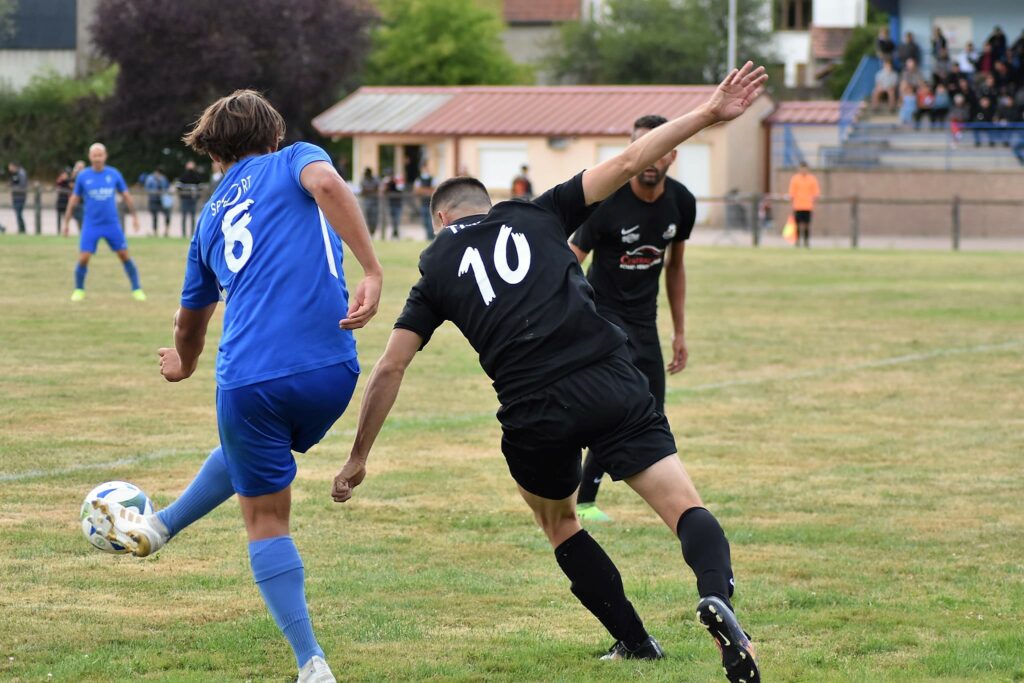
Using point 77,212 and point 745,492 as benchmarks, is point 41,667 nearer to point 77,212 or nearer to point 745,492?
point 745,492

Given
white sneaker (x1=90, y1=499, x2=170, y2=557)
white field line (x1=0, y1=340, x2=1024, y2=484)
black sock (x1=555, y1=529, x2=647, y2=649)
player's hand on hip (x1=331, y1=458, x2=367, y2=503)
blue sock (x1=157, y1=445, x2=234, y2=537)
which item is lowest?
white field line (x1=0, y1=340, x2=1024, y2=484)

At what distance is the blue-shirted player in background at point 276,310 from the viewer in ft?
15.6

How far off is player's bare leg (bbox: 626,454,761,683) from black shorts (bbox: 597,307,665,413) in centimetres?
287

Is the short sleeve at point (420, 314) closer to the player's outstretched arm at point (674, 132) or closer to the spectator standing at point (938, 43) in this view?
the player's outstretched arm at point (674, 132)

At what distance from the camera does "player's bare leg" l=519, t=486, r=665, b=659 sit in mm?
5266

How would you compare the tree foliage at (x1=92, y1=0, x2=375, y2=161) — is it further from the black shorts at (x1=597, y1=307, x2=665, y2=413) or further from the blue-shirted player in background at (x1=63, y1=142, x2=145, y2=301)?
the black shorts at (x1=597, y1=307, x2=665, y2=413)

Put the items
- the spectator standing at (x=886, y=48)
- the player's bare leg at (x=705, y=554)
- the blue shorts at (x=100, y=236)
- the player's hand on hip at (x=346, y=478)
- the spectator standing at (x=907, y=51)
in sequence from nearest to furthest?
the player's bare leg at (x=705, y=554), the player's hand on hip at (x=346, y=478), the blue shorts at (x=100, y=236), the spectator standing at (x=886, y=48), the spectator standing at (x=907, y=51)

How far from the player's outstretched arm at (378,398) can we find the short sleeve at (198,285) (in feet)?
2.07

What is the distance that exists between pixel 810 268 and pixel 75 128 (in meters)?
41.9

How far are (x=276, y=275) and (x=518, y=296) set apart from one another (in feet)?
2.54

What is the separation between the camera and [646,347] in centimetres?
780

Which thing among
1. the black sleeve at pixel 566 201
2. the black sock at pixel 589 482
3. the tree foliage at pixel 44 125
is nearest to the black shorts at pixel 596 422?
the black sleeve at pixel 566 201

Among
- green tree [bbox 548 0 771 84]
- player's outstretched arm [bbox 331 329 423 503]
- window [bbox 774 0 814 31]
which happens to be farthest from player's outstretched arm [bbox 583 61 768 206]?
window [bbox 774 0 814 31]

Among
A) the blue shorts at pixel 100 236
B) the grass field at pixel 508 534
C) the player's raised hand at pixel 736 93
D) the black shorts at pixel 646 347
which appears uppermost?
the player's raised hand at pixel 736 93
